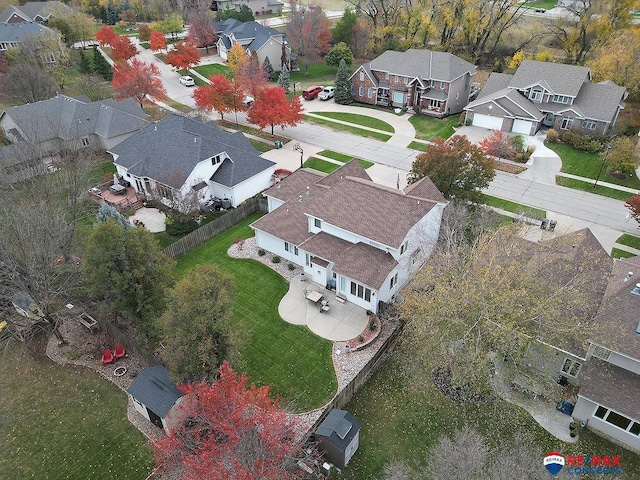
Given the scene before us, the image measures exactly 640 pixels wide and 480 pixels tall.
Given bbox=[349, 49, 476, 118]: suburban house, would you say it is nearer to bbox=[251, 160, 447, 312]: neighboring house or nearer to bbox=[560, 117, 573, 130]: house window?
bbox=[560, 117, 573, 130]: house window

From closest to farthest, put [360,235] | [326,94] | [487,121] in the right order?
1. [360,235]
2. [487,121]
3. [326,94]

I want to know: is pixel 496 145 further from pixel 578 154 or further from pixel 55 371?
pixel 55 371

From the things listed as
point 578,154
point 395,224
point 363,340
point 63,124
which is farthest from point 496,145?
point 63,124

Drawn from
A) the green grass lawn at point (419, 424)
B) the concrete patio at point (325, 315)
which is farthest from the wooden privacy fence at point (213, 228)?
the green grass lawn at point (419, 424)

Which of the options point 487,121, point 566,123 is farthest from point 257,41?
point 566,123

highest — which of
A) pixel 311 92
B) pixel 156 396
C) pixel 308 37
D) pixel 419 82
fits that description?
pixel 308 37

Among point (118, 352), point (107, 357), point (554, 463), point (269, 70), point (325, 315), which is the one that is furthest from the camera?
point (269, 70)

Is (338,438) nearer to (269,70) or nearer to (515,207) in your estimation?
(515,207)
